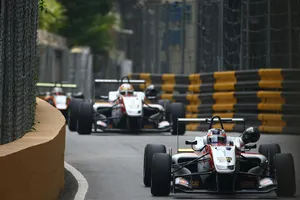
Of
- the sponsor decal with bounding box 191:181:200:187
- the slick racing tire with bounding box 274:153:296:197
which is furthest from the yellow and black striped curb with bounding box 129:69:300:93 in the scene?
the slick racing tire with bounding box 274:153:296:197

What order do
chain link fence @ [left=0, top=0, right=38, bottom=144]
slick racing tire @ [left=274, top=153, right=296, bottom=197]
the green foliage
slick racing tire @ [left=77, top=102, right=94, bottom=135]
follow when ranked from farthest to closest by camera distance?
the green foliage, slick racing tire @ [left=77, top=102, right=94, bottom=135], chain link fence @ [left=0, top=0, right=38, bottom=144], slick racing tire @ [left=274, top=153, right=296, bottom=197]

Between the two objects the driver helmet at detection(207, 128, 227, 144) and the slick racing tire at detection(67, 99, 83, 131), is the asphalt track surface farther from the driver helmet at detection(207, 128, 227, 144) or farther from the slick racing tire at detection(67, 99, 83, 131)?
the driver helmet at detection(207, 128, 227, 144)

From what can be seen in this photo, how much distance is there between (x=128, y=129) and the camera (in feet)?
78.9

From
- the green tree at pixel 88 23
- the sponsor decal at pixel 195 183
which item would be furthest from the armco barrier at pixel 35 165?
the green tree at pixel 88 23

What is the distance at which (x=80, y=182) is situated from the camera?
14383 mm

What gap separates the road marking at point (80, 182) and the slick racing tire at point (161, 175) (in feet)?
2.88

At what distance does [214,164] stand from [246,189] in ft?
2.32

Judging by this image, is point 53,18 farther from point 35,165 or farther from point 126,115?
point 35,165

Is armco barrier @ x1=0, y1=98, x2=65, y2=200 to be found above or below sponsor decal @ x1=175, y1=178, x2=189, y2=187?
above

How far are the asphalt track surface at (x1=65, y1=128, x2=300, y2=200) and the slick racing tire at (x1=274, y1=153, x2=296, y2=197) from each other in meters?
0.13

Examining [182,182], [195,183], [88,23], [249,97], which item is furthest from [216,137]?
[88,23]

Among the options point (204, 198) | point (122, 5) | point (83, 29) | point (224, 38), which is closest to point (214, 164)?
point (204, 198)

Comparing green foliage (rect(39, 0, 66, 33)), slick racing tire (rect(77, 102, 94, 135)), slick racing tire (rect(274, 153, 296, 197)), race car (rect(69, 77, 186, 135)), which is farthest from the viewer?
green foliage (rect(39, 0, 66, 33))

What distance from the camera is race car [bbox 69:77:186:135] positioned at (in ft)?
77.1
